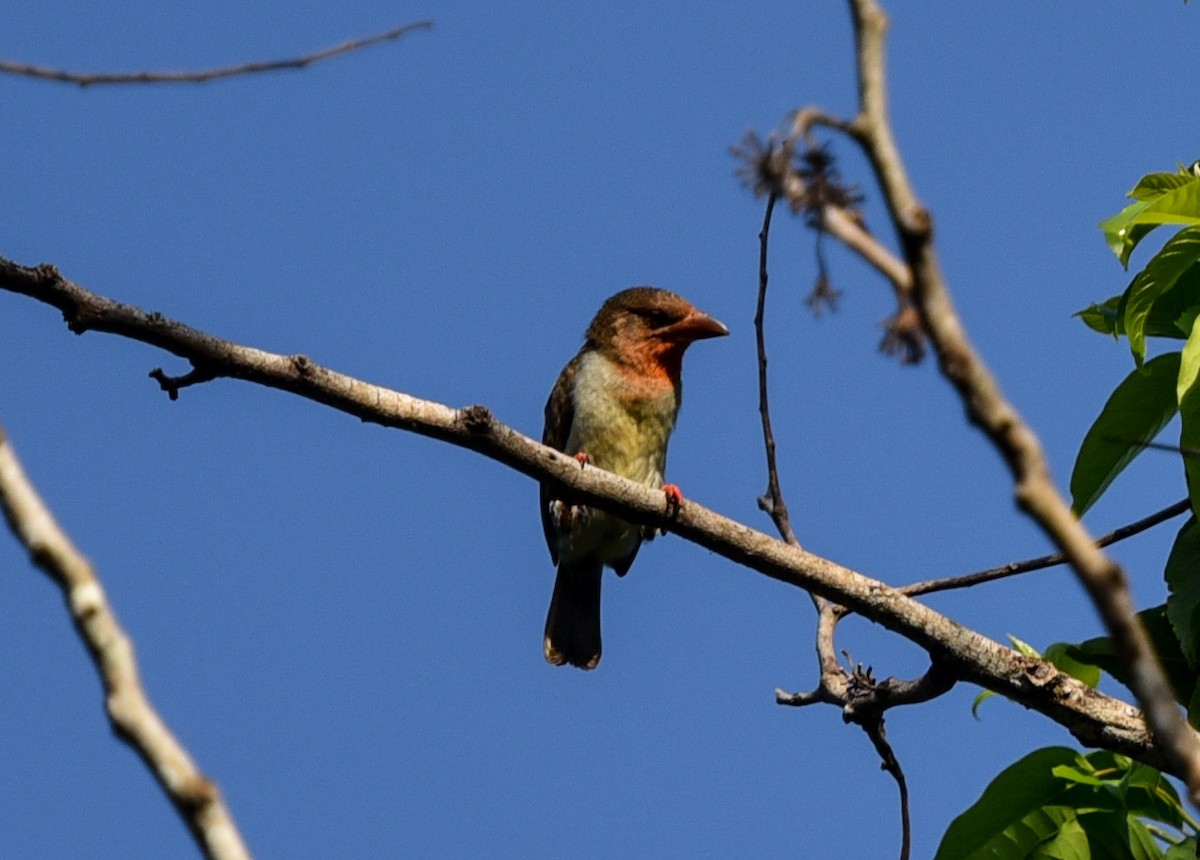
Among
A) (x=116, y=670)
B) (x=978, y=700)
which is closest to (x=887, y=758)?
(x=978, y=700)

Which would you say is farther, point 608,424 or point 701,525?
point 608,424

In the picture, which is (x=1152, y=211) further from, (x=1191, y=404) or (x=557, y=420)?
(x=557, y=420)

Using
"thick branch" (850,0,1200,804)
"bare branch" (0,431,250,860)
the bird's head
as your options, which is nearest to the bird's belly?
the bird's head

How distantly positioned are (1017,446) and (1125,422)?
9.66 feet

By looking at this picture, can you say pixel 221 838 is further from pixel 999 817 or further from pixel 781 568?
pixel 999 817

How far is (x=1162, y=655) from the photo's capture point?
13.0ft

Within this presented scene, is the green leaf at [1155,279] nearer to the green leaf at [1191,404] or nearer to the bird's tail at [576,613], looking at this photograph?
the green leaf at [1191,404]

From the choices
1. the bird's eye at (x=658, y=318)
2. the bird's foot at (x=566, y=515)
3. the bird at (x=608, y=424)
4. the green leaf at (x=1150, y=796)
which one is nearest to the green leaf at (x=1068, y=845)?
the green leaf at (x=1150, y=796)

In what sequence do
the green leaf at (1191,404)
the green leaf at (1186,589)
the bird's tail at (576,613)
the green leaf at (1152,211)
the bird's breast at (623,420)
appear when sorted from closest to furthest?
the green leaf at (1191,404), the green leaf at (1152,211), the green leaf at (1186,589), the bird's breast at (623,420), the bird's tail at (576,613)

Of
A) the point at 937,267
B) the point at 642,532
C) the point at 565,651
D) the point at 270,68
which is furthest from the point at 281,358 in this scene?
the point at 565,651

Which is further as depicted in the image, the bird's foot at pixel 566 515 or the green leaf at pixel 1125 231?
the bird's foot at pixel 566 515

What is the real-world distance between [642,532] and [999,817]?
377cm

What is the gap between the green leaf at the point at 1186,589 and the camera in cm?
377

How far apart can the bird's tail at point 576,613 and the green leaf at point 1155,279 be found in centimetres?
457
